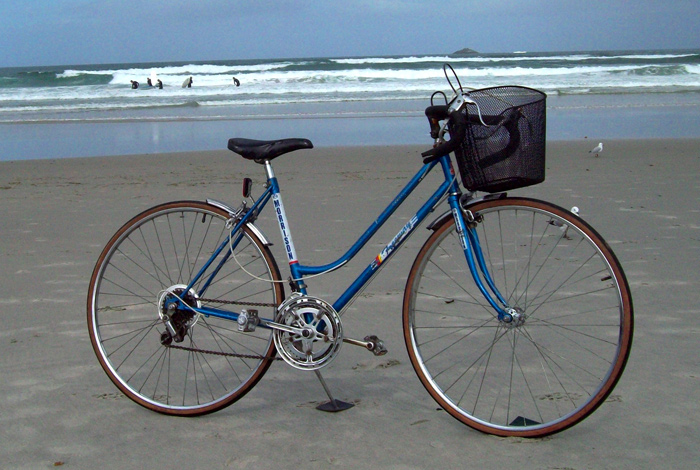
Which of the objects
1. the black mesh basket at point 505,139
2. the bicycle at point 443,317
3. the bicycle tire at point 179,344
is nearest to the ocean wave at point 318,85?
the bicycle tire at point 179,344

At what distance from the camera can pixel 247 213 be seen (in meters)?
2.92

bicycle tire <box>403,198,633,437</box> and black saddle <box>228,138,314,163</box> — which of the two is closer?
bicycle tire <box>403,198,633,437</box>

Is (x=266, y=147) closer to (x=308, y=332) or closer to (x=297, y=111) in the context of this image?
(x=308, y=332)

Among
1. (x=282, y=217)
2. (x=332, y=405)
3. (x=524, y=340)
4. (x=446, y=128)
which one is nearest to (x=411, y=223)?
(x=446, y=128)

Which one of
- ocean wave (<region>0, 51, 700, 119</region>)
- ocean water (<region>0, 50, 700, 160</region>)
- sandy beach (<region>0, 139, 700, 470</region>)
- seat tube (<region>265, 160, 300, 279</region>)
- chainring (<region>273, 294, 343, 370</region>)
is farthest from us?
ocean wave (<region>0, 51, 700, 119</region>)

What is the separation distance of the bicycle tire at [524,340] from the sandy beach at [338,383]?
124mm

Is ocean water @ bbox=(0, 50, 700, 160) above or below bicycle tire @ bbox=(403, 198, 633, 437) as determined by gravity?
above

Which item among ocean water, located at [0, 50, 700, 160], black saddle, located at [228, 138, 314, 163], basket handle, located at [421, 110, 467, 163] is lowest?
black saddle, located at [228, 138, 314, 163]

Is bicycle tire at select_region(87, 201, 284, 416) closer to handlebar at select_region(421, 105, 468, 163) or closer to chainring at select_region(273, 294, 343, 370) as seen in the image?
chainring at select_region(273, 294, 343, 370)

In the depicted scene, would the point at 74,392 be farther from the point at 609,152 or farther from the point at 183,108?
the point at 183,108

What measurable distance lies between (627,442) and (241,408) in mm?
1490

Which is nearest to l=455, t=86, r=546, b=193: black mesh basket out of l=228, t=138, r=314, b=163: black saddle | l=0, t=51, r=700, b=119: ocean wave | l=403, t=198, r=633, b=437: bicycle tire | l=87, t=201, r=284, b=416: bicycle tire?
l=403, t=198, r=633, b=437: bicycle tire

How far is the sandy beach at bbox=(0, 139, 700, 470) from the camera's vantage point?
2629 mm

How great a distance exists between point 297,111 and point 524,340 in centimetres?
1714
